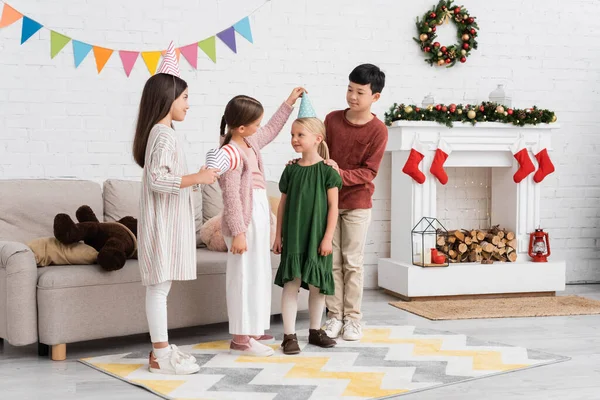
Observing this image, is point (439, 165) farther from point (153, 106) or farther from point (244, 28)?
point (153, 106)

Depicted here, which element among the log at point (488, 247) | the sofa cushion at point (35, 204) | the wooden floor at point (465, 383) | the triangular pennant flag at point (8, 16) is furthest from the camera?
the log at point (488, 247)

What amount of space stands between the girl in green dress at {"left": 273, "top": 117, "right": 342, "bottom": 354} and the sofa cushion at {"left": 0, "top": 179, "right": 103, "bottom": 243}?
122 cm

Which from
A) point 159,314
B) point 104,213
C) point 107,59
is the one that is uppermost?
point 107,59

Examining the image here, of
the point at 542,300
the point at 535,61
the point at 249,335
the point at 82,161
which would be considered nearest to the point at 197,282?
the point at 249,335

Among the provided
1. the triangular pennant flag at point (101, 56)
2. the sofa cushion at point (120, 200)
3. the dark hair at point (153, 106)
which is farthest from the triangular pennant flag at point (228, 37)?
the dark hair at point (153, 106)

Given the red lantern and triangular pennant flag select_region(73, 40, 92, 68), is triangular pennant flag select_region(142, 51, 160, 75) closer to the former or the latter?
triangular pennant flag select_region(73, 40, 92, 68)

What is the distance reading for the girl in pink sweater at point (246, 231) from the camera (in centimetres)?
310

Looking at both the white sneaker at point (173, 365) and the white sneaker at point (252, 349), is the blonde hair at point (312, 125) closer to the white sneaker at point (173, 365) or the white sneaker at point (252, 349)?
the white sneaker at point (252, 349)

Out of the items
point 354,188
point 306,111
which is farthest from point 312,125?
point 354,188

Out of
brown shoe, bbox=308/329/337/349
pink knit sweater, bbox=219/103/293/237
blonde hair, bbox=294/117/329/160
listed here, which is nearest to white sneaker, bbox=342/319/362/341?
brown shoe, bbox=308/329/337/349

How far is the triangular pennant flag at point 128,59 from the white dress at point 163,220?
1731 millimetres

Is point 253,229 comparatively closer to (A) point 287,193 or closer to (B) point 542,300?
(A) point 287,193

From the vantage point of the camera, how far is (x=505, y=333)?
151 inches

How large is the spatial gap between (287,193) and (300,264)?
32cm
